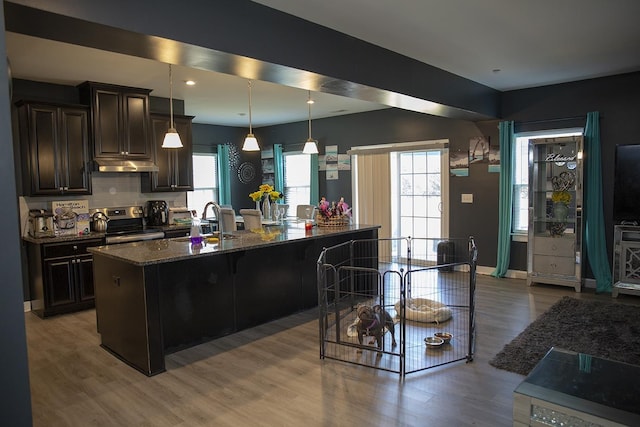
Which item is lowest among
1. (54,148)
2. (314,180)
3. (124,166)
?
(314,180)

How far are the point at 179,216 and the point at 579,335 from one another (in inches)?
195

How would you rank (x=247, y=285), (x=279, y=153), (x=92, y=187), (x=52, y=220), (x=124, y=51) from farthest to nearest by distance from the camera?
(x=279, y=153), (x=92, y=187), (x=52, y=220), (x=247, y=285), (x=124, y=51)

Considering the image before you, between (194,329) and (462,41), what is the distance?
3.54 m

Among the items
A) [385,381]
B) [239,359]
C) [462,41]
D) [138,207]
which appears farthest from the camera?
[138,207]

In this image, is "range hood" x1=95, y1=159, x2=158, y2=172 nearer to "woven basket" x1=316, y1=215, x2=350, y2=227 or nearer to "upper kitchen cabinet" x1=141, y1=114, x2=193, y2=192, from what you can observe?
"upper kitchen cabinet" x1=141, y1=114, x2=193, y2=192

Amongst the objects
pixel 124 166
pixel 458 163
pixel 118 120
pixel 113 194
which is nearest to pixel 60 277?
pixel 113 194

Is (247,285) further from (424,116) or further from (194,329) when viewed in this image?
(424,116)

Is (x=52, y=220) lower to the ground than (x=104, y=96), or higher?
lower

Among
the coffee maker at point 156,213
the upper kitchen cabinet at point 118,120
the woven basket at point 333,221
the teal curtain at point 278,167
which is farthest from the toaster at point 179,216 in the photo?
the teal curtain at point 278,167

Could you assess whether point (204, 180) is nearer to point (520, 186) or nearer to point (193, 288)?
point (193, 288)

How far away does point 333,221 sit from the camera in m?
5.28

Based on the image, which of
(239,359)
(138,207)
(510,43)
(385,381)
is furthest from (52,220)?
(510,43)

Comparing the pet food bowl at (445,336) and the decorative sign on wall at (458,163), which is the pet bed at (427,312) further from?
the decorative sign on wall at (458,163)

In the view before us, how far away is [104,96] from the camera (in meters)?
5.34
